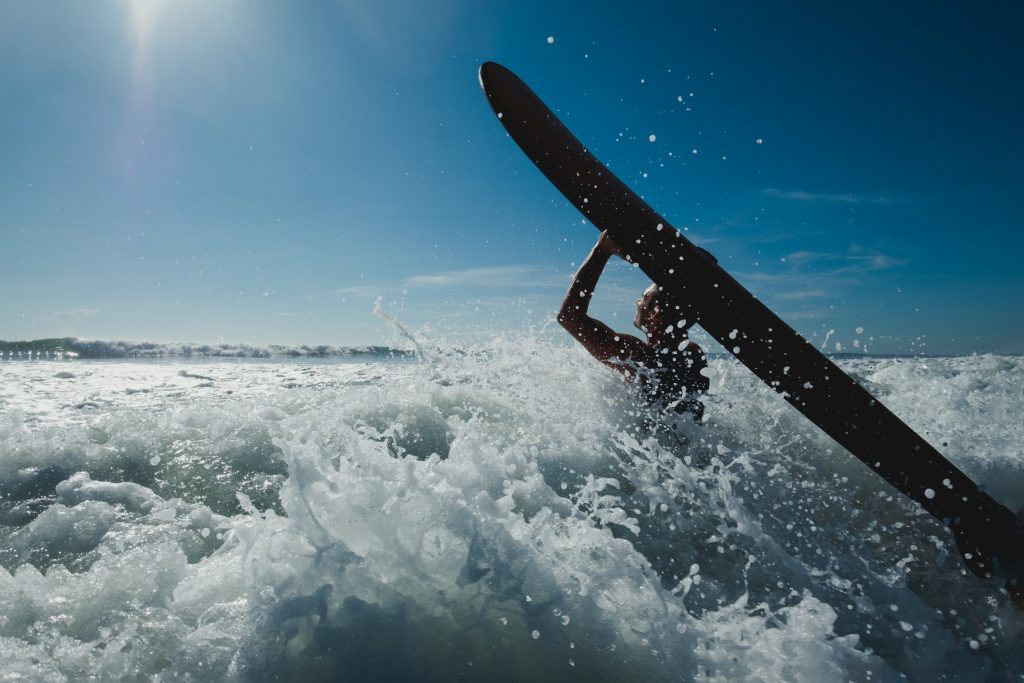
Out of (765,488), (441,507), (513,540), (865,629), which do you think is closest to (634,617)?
(513,540)

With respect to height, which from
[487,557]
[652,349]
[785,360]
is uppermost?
[652,349]

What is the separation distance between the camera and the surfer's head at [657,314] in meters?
4.01

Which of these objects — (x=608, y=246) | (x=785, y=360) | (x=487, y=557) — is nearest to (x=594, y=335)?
(x=608, y=246)

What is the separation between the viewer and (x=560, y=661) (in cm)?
189

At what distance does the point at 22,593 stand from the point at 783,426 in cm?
572

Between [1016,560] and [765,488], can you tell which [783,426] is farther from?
[1016,560]

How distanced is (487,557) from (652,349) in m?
2.62

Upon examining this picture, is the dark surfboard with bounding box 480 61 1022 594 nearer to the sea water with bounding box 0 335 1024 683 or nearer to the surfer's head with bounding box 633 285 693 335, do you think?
the sea water with bounding box 0 335 1024 683

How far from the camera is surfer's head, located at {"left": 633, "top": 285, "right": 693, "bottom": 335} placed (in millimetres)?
4008

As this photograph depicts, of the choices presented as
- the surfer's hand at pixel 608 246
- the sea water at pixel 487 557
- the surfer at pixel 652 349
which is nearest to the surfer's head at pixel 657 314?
the surfer at pixel 652 349

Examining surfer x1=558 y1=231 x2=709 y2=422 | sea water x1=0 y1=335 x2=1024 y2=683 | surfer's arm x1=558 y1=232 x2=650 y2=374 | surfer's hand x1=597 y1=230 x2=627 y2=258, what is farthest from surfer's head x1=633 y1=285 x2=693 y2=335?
sea water x1=0 y1=335 x2=1024 y2=683

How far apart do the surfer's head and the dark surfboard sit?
54 cm

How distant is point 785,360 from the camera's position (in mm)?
3195

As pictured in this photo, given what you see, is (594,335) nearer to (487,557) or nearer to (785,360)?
(785,360)
